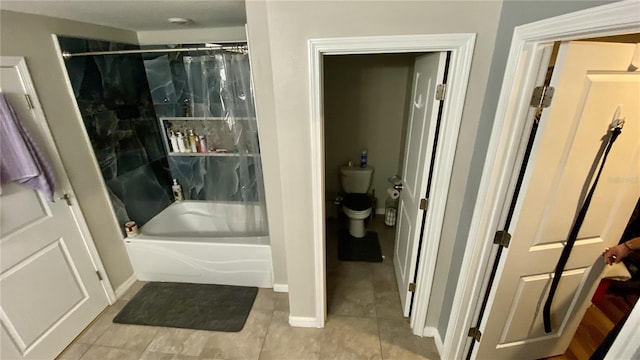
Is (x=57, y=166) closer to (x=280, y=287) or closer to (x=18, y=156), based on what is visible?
(x=18, y=156)

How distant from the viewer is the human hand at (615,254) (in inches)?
51.6

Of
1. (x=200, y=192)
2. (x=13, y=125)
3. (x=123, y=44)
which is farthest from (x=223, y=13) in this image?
(x=200, y=192)

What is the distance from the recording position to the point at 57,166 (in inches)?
72.2

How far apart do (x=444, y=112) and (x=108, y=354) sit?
2.71 meters

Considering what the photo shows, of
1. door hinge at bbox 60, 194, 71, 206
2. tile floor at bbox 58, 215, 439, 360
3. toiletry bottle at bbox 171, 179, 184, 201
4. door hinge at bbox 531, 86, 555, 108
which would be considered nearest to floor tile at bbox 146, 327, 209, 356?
tile floor at bbox 58, 215, 439, 360

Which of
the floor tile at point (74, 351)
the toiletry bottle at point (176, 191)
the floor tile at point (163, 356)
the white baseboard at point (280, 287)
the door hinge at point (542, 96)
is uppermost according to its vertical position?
the door hinge at point (542, 96)

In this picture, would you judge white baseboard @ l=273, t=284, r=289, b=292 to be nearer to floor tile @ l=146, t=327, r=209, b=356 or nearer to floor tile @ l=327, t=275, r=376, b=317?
floor tile @ l=327, t=275, r=376, b=317

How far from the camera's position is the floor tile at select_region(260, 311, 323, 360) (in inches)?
72.3

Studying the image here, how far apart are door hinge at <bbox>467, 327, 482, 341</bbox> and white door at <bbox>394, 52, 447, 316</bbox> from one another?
17.2 inches

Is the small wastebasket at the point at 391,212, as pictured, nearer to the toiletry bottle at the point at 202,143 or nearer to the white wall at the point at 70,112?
the toiletry bottle at the point at 202,143

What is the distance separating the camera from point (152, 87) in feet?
8.79

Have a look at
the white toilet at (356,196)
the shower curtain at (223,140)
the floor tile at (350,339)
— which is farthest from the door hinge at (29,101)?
the white toilet at (356,196)

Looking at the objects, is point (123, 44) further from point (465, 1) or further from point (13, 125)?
point (465, 1)

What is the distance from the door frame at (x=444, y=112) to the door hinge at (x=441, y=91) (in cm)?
4
